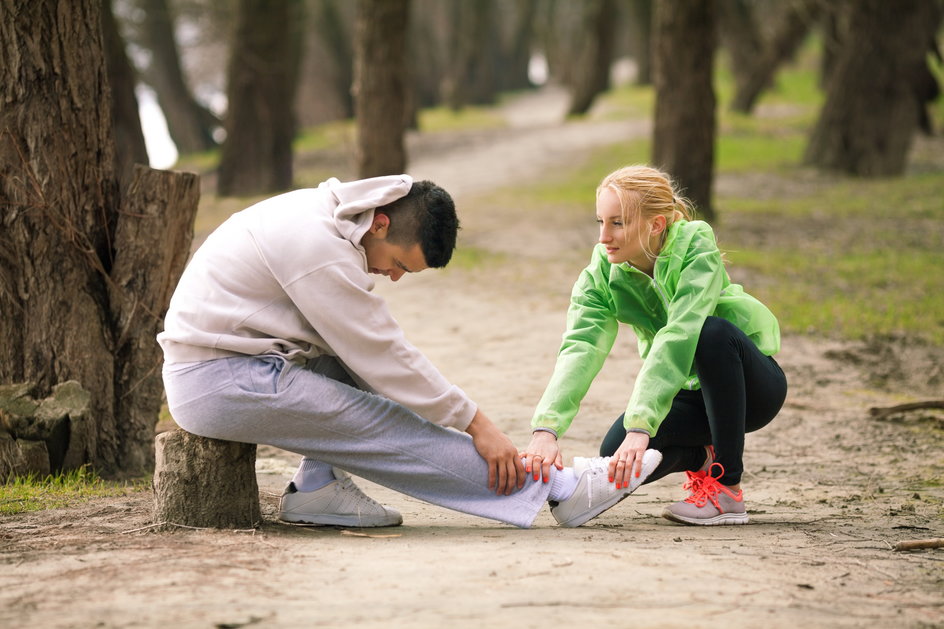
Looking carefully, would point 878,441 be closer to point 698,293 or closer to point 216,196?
point 698,293

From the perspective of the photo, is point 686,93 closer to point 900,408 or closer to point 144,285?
point 900,408

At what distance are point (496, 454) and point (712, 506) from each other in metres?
0.90

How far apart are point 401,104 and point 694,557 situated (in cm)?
941

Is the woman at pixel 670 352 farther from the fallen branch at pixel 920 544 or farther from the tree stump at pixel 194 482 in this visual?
the tree stump at pixel 194 482

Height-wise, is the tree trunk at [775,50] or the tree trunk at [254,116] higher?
the tree trunk at [775,50]

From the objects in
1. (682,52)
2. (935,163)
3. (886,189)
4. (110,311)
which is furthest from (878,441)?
(935,163)

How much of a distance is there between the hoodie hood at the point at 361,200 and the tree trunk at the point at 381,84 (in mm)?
8336

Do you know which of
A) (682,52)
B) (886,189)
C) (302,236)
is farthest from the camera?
(886,189)

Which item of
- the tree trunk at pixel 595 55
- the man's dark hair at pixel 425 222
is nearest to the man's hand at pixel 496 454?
the man's dark hair at pixel 425 222

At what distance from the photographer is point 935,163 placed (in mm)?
17406

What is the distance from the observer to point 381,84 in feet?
38.8

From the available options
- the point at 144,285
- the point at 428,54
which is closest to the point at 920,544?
the point at 144,285

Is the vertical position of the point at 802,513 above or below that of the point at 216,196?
below

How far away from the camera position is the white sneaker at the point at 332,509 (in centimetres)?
385
